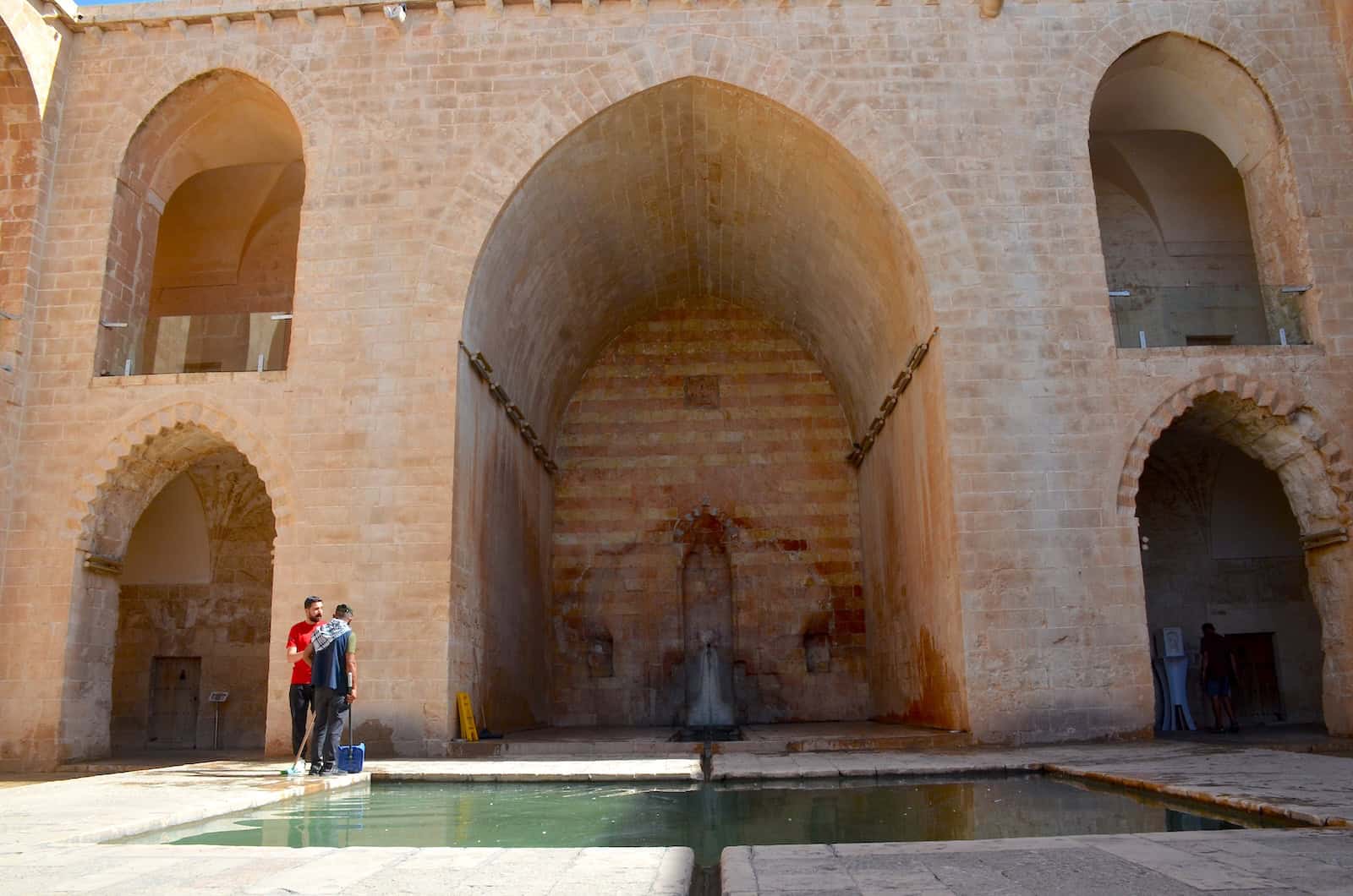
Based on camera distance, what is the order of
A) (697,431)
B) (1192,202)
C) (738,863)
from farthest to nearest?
(697,431)
(1192,202)
(738,863)

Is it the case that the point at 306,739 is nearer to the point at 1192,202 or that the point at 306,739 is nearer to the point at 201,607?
the point at 201,607

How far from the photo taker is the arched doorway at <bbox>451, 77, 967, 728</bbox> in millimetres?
12016

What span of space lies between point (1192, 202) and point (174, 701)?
1635 cm

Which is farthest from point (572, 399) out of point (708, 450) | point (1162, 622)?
point (1162, 622)

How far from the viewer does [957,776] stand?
7.55 m

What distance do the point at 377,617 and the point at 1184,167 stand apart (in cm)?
A: 1270

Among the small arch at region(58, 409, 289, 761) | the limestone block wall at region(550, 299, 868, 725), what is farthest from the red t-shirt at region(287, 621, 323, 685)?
the limestone block wall at region(550, 299, 868, 725)

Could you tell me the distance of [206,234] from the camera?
15266 mm

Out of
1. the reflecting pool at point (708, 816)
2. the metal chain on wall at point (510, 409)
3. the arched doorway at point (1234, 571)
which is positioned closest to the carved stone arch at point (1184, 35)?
the arched doorway at point (1234, 571)

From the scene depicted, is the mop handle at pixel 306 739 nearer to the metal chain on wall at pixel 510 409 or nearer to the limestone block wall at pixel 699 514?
the metal chain on wall at pixel 510 409

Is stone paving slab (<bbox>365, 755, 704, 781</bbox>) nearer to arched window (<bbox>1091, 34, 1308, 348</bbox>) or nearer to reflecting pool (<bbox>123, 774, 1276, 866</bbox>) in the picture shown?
reflecting pool (<bbox>123, 774, 1276, 866</bbox>)

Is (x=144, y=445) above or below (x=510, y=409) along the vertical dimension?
below

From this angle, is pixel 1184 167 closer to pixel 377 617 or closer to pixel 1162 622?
pixel 1162 622

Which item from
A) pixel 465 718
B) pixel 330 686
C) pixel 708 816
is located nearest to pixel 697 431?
pixel 465 718
